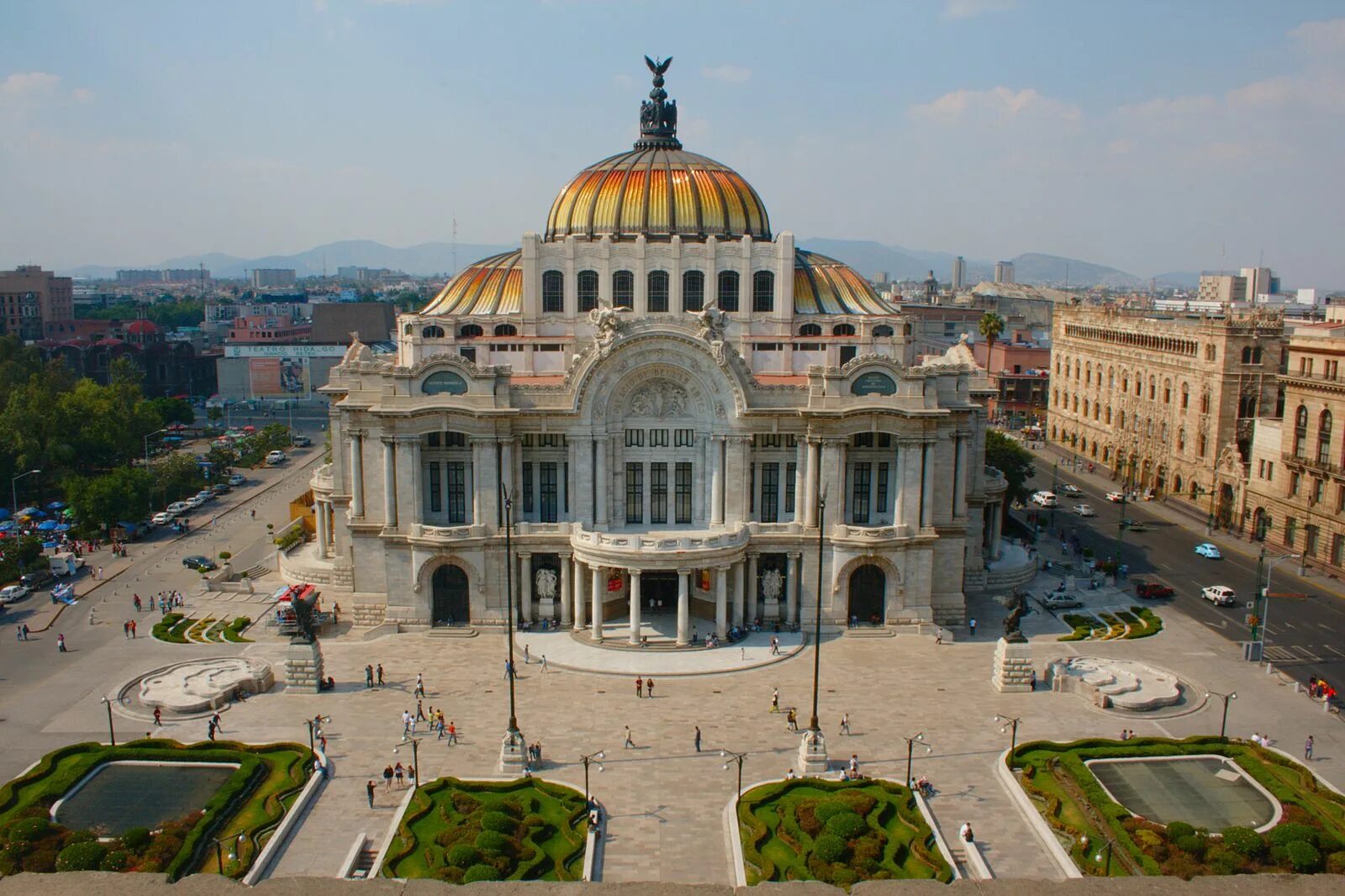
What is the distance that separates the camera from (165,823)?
4316 centimetres

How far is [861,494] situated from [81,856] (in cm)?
4681

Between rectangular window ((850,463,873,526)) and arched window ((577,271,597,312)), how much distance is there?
879 inches

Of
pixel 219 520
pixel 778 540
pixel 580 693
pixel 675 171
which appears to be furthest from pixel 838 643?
pixel 219 520

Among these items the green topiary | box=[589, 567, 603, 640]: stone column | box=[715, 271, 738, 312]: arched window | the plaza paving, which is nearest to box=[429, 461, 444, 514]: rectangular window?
the plaza paving

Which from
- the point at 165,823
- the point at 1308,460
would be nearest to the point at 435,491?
the point at 165,823

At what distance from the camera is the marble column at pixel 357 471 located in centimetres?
6875

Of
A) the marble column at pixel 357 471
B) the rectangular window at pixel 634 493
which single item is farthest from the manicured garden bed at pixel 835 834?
the marble column at pixel 357 471

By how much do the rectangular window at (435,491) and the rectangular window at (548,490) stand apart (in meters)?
6.43

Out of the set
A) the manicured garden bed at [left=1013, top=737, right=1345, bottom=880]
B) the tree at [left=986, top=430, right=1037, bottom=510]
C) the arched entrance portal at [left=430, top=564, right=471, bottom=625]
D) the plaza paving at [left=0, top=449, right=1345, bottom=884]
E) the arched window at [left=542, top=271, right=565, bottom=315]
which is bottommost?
the plaza paving at [left=0, top=449, right=1345, bottom=884]

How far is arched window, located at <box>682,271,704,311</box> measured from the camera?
255 feet

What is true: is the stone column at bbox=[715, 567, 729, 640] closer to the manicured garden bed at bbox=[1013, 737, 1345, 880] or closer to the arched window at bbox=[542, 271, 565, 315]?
the manicured garden bed at bbox=[1013, 737, 1345, 880]

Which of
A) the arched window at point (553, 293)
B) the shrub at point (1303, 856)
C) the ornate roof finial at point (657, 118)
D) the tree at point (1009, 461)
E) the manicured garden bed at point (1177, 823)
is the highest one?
the ornate roof finial at point (657, 118)

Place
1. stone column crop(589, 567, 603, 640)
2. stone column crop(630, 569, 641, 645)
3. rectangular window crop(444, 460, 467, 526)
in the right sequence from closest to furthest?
stone column crop(630, 569, 641, 645)
stone column crop(589, 567, 603, 640)
rectangular window crop(444, 460, 467, 526)

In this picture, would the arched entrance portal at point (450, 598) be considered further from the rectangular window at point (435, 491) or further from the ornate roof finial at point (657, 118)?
the ornate roof finial at point (657, 118)
